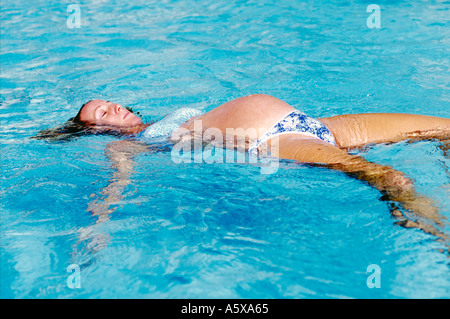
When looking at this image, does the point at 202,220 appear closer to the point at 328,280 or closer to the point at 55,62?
the point at 328,280

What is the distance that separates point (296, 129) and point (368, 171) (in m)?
0.92

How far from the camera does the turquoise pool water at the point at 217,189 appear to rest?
2564mm

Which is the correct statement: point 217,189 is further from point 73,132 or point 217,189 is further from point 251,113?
point 73,132

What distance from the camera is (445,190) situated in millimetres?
3076

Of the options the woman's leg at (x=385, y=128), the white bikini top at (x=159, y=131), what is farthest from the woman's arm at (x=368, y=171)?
the white bikini top at (x=159, y=131)

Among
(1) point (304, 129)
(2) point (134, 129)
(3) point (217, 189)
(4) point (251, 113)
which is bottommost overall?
(3) point (217, 189)

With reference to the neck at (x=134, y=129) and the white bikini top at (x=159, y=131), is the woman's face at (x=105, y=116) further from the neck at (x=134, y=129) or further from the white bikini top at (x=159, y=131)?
the white bikini top at (x=159, y=131)

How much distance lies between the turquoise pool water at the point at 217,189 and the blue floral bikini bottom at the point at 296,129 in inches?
9.9

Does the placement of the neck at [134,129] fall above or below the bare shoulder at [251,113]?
below

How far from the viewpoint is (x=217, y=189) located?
3547mm

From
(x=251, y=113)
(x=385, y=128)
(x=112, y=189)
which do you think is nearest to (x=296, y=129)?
(x=251, y=113)

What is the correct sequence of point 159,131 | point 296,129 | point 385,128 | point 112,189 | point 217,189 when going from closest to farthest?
point 217,189 → point 112,189 → point 296,129 → point 385,128 → point 159,131

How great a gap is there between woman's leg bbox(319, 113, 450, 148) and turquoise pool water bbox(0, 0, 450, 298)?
0.17 meters
